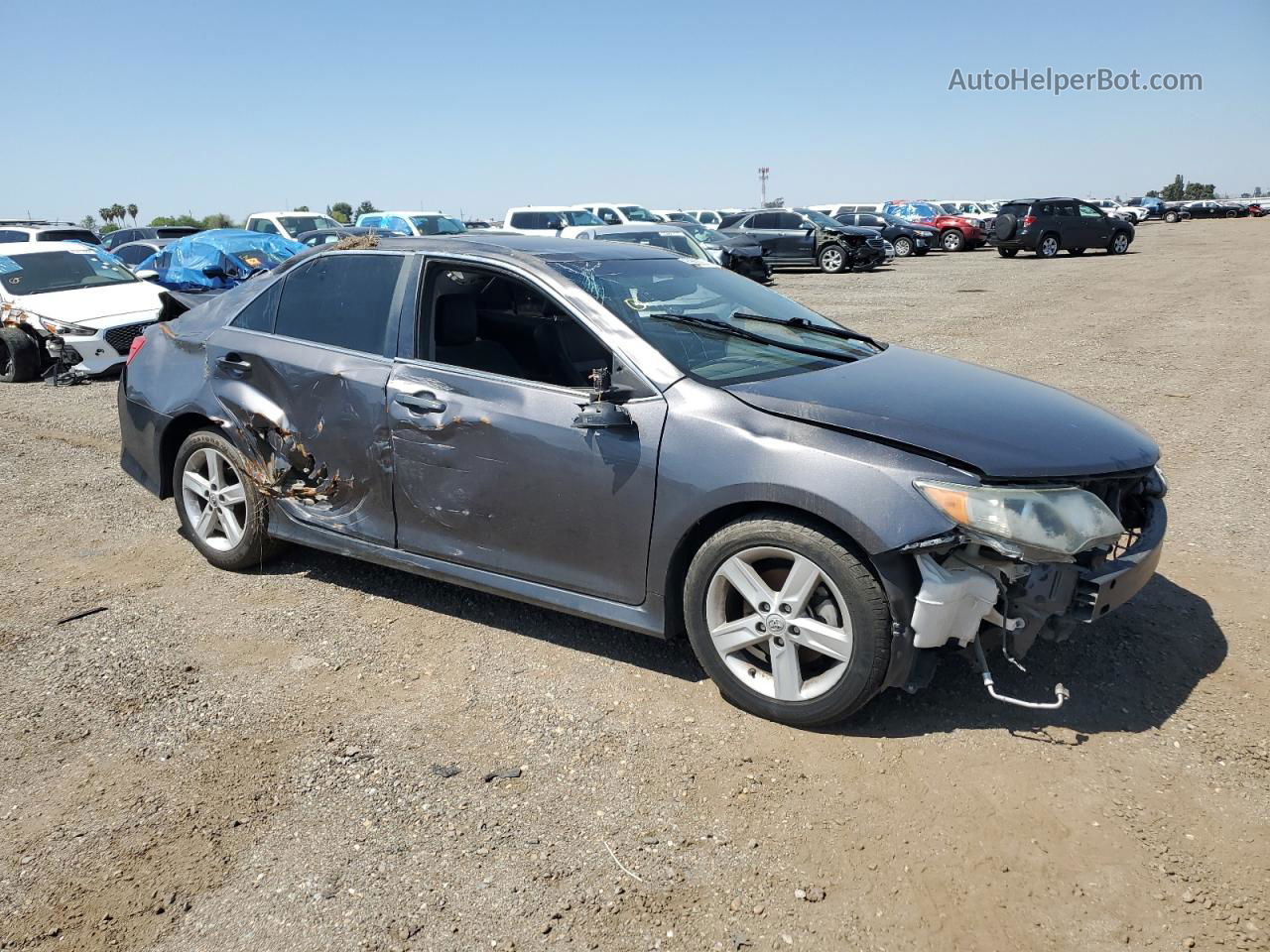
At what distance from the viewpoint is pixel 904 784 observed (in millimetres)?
3109

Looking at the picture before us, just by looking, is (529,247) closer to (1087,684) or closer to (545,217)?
(1087,684)

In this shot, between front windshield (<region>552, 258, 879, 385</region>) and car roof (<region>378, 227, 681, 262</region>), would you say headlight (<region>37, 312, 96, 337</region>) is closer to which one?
car roof (<region>378, 227, 681, 262</region>)

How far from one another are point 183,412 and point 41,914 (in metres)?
2.85

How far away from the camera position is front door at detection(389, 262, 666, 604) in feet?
11.9

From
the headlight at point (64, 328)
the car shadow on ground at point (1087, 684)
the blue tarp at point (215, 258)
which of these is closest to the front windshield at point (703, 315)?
the car shadow on ground at point (1087, 684)

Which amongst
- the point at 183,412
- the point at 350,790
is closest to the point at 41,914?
the point at 350,790

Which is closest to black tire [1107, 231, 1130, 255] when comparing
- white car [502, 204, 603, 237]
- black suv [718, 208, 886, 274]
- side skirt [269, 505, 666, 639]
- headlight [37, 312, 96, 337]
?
black suv [718, 208, 886, 274]

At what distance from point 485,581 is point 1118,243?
106 ft

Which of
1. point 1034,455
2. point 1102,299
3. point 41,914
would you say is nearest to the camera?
point 41,914

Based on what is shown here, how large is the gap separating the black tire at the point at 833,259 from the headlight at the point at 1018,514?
82.2 feet

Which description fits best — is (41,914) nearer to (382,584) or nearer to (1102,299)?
(382,584)

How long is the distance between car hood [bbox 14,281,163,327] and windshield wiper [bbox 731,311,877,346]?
9551mm

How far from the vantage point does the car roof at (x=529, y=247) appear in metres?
4.23

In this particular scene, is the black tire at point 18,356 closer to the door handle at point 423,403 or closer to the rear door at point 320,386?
the rear door at point 320,386
